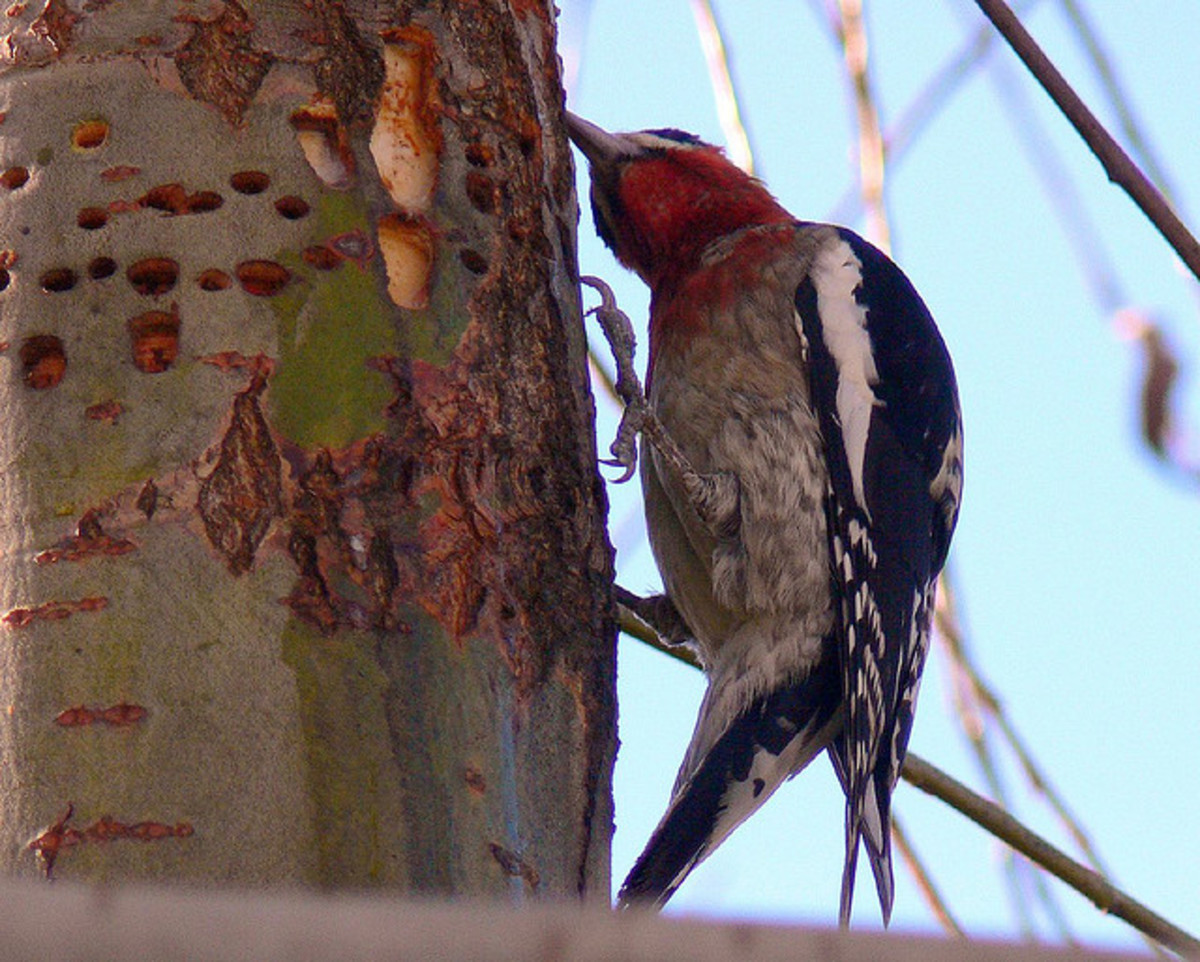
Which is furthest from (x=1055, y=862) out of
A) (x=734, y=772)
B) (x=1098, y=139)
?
(x=1098, y=139)

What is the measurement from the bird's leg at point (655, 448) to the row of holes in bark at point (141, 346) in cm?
103

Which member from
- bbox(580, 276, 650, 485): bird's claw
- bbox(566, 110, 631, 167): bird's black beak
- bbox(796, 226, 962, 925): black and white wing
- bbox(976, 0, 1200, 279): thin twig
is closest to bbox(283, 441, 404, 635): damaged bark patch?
bbox(976, 0, 1200, 279): thin twig

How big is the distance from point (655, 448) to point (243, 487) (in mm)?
1185

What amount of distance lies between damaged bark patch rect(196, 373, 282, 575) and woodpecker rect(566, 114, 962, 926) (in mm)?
1036

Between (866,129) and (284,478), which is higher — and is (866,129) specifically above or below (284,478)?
above

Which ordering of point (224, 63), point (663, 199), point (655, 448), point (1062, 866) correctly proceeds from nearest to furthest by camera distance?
1. point (224, 63)
2. point (1062, 866)
3. point (655, 448)
4. point (663, 199)

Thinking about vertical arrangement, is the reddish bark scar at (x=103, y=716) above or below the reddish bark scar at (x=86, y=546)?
below

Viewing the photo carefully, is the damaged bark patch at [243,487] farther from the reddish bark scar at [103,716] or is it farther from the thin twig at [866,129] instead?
the thin twig at [866,129]

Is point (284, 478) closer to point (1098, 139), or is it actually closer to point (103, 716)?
point (103, 716)

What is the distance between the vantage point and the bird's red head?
272 cm

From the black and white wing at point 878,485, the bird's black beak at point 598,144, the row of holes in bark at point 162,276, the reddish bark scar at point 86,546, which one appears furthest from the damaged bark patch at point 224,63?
the bird's black beak at point 598,144

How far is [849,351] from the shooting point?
244 centimetres

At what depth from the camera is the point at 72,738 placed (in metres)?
1.10

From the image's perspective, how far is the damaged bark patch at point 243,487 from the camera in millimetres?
1213
